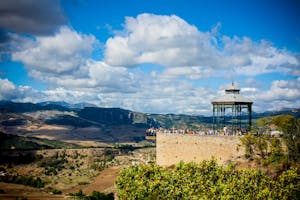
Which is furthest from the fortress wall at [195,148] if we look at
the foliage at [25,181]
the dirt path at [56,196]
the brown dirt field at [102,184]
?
the foliage at [25,181]

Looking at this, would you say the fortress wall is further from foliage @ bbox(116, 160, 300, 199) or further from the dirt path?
the dirt path

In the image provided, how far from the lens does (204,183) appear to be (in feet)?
91.3

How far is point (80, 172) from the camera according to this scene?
77.9m

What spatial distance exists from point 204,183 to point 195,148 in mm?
12200

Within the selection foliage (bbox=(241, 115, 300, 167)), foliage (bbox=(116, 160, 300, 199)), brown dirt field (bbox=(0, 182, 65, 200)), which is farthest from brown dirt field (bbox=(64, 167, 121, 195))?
foliage (bbox=(241, 115, 300, 167))

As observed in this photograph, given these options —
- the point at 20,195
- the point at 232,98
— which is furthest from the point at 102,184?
the point at 232,98

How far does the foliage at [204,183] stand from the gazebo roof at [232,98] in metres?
10.7

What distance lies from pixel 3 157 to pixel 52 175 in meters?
16.1

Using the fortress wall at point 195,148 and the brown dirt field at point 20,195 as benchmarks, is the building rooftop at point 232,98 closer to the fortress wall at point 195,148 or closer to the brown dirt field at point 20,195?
the fortress wall at point 195,148

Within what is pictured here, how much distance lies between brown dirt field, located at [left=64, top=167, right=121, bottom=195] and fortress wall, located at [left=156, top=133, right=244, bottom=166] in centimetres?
1559

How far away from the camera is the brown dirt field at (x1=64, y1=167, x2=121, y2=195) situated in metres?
58.7

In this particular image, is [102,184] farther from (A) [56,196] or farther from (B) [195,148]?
(B) [195,148]

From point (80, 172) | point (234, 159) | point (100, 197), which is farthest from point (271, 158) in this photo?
point (80, 172)

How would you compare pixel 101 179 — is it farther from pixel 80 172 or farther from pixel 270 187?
pixel 270 187
